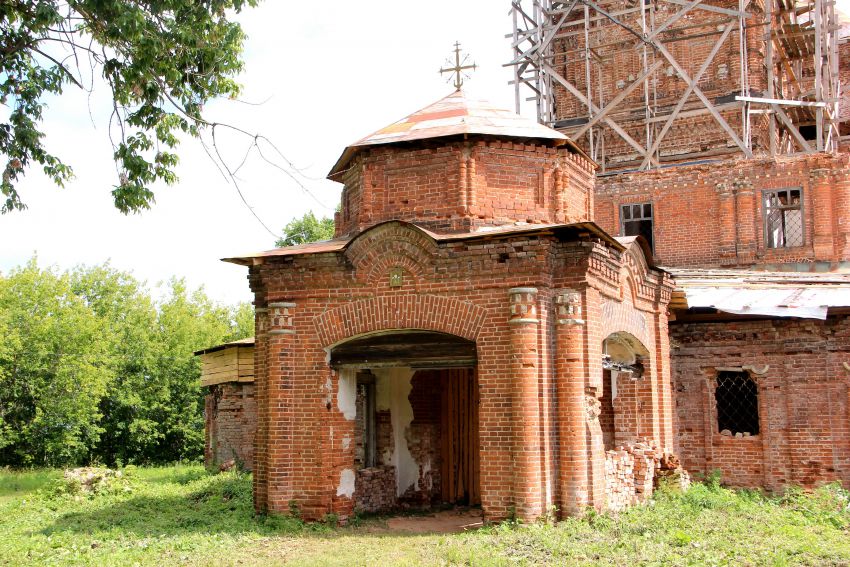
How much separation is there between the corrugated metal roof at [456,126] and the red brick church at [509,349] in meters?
0.05

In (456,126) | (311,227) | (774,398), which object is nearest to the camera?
(456,126)

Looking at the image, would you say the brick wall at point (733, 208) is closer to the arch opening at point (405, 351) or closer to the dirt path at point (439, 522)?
the dirt path at point (439, 522)

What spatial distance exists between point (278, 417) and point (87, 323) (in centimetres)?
1703

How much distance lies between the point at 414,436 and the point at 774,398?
6168 millimetres

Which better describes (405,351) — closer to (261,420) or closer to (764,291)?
(261,420)

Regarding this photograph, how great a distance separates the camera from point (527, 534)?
10.3m

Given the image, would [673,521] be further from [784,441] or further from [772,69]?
[772,69]

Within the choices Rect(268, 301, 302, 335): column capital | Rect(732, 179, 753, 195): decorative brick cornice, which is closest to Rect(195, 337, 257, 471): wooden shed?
Rect(268, 301, 302, 335): column capital

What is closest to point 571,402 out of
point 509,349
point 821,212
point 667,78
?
point 509,349

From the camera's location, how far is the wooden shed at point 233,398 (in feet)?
64.4

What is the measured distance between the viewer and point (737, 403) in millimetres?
15430

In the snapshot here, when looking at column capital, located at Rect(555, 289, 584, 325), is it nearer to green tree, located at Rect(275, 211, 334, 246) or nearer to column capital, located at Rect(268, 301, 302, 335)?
column capital, located at Rect(268, 301, 302, 335)

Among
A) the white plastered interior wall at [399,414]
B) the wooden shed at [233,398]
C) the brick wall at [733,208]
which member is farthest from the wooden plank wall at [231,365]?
the brick wall at [733,208]

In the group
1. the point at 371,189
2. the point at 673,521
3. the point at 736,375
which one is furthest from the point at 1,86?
the point at 736,375
